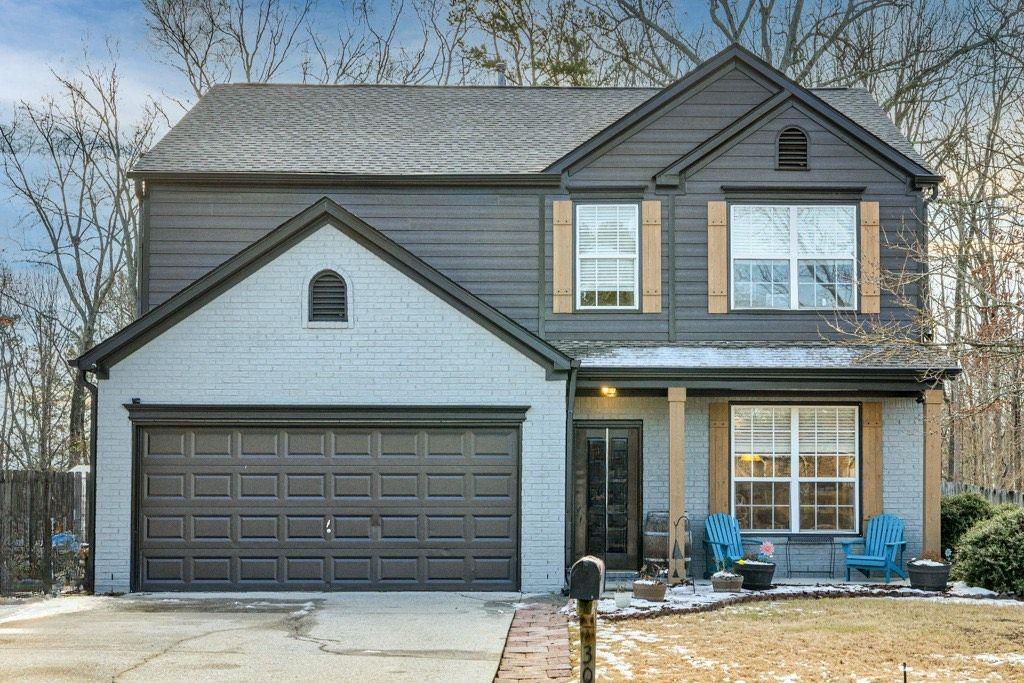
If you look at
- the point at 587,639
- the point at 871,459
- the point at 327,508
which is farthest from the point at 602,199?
the point at 587,639

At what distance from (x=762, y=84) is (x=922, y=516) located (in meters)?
6.69

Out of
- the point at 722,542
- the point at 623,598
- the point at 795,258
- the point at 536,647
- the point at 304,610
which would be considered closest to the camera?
the point at 536,647

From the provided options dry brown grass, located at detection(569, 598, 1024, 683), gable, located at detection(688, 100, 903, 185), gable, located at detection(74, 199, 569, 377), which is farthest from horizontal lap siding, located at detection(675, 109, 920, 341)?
dry brown grass, located at detection(569, 598, 1024, 683)

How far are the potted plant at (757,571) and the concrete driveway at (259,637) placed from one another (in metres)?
2.94

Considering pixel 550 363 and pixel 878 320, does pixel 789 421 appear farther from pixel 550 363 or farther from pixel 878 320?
pixel 550 363

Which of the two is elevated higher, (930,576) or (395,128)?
(395,128)

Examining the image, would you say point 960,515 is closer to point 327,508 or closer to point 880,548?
A: point 880,548

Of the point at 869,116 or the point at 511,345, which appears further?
the point at 869,116

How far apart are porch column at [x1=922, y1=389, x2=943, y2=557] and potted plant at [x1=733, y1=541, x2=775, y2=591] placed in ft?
7.49

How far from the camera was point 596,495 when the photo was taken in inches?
661

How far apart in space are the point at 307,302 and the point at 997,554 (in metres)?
9.41

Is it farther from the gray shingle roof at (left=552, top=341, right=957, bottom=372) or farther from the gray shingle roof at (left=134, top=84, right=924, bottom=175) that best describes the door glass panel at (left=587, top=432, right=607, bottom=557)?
the gray shingle roof at (left=134, top=84, right=924, bottom=175)

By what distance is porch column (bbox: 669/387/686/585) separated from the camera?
50.5 feet

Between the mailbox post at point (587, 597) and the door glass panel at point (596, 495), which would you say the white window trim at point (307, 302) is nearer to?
the door glass panel at point (596, 495)
